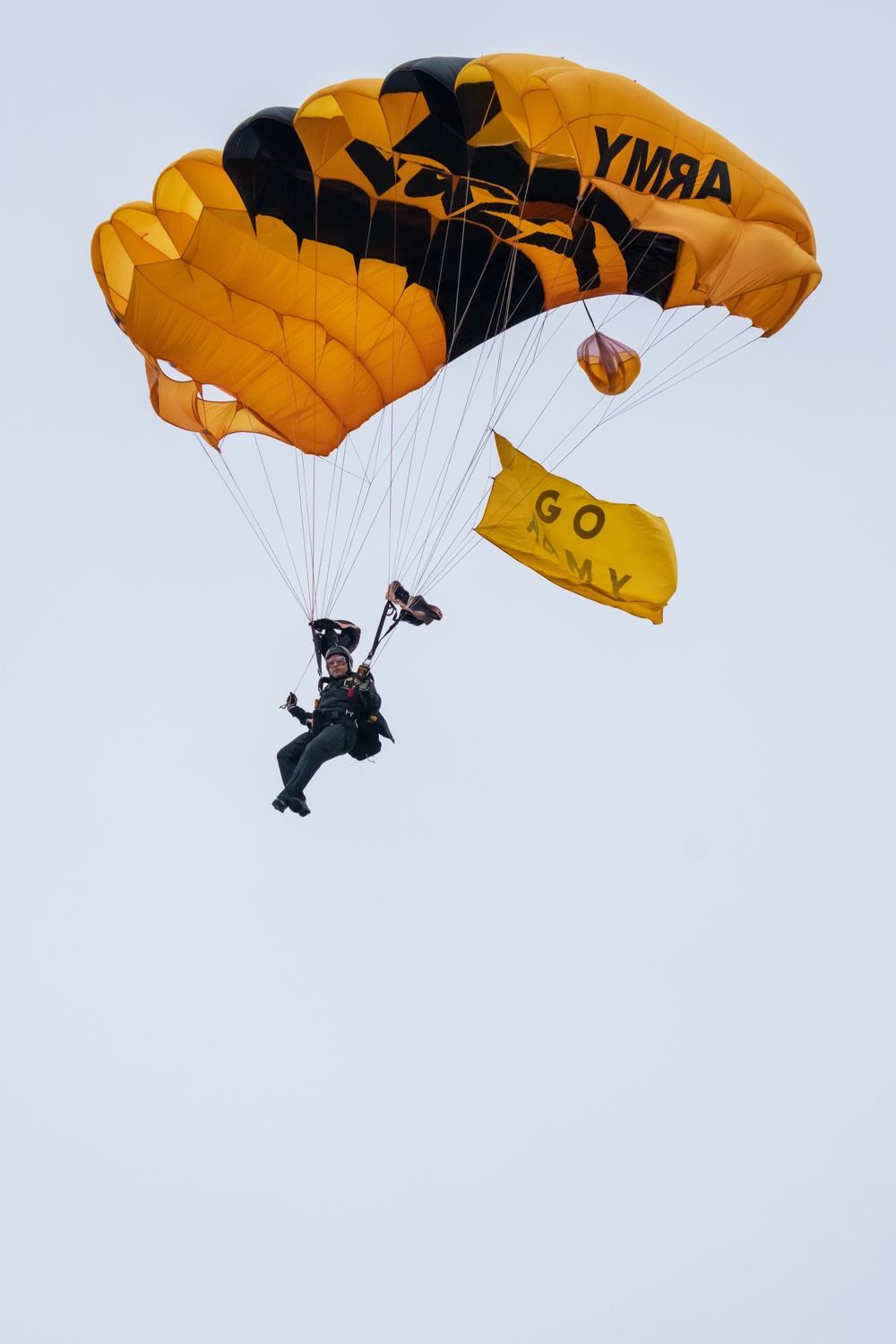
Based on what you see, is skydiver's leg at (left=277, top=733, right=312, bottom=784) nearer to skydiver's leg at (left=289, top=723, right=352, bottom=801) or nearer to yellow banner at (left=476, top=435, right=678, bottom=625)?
skydiver's leg at (left=289, top=723, right=352, bottom=801)

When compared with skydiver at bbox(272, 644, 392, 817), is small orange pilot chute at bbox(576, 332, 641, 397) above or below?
above

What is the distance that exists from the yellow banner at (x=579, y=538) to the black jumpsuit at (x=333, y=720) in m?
1.58

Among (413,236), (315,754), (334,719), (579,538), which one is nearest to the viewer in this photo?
(315,754)

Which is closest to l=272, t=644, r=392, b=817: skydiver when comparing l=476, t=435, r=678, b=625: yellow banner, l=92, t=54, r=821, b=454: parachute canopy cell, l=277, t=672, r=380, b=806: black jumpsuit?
l=277, t=672, r=380, b=806: black jumpsuit

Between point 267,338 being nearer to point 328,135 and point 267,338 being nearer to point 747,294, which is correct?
point 328,135

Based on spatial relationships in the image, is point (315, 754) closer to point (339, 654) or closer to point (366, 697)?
point (366, 697)

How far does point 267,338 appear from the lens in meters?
15.1

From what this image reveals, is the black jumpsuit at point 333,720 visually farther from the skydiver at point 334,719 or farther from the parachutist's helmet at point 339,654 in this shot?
the parachutist's helmet at point 339,654

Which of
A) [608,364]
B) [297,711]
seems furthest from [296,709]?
[608,364]

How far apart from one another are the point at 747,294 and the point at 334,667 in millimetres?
4192

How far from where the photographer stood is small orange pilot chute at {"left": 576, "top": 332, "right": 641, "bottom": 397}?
47.0ft

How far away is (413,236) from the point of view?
14.7m

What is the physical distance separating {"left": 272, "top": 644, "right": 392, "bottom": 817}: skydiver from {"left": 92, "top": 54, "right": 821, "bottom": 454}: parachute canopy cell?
2606 mm

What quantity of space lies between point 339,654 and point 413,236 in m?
3.28
